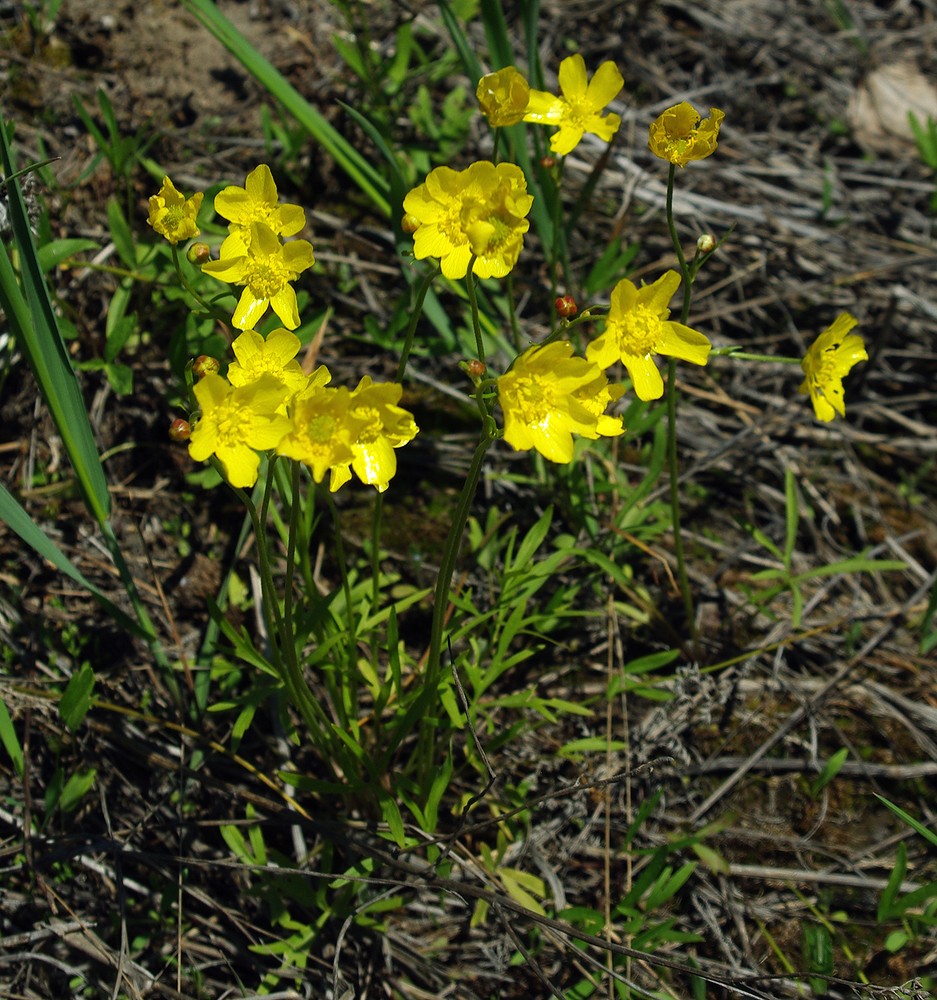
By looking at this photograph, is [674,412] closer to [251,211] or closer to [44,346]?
[251,211]

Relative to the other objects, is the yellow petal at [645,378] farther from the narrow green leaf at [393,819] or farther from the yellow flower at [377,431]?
the narrow green leaf at [393,819]

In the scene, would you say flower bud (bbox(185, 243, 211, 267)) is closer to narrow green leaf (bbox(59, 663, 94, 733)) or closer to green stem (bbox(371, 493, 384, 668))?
green stem (bbox(371, 493, 384, 668))

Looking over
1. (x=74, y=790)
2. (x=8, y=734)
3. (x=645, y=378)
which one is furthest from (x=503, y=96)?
(x=74, y=790)

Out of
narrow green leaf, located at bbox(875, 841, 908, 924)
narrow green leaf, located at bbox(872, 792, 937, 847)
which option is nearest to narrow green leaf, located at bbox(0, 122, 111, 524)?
narrow green leaf, located at bbox(872, 792, 937, 847)

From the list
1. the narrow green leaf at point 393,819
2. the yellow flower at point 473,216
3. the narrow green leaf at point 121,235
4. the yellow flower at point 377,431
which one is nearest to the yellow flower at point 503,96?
the yellow flower at point 473,216

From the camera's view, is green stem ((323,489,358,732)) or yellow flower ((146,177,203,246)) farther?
green stem ((323,489,358,732))

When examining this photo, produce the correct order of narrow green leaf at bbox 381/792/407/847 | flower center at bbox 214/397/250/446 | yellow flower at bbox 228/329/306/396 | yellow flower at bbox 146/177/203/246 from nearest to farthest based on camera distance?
flower center at bbox 214/397/250/446 → yellow flower at bbox 228/329/306/396 → yellow flower at bbox 146/177/203/246 → narrow green leaf at bbox 381/792/407/847
